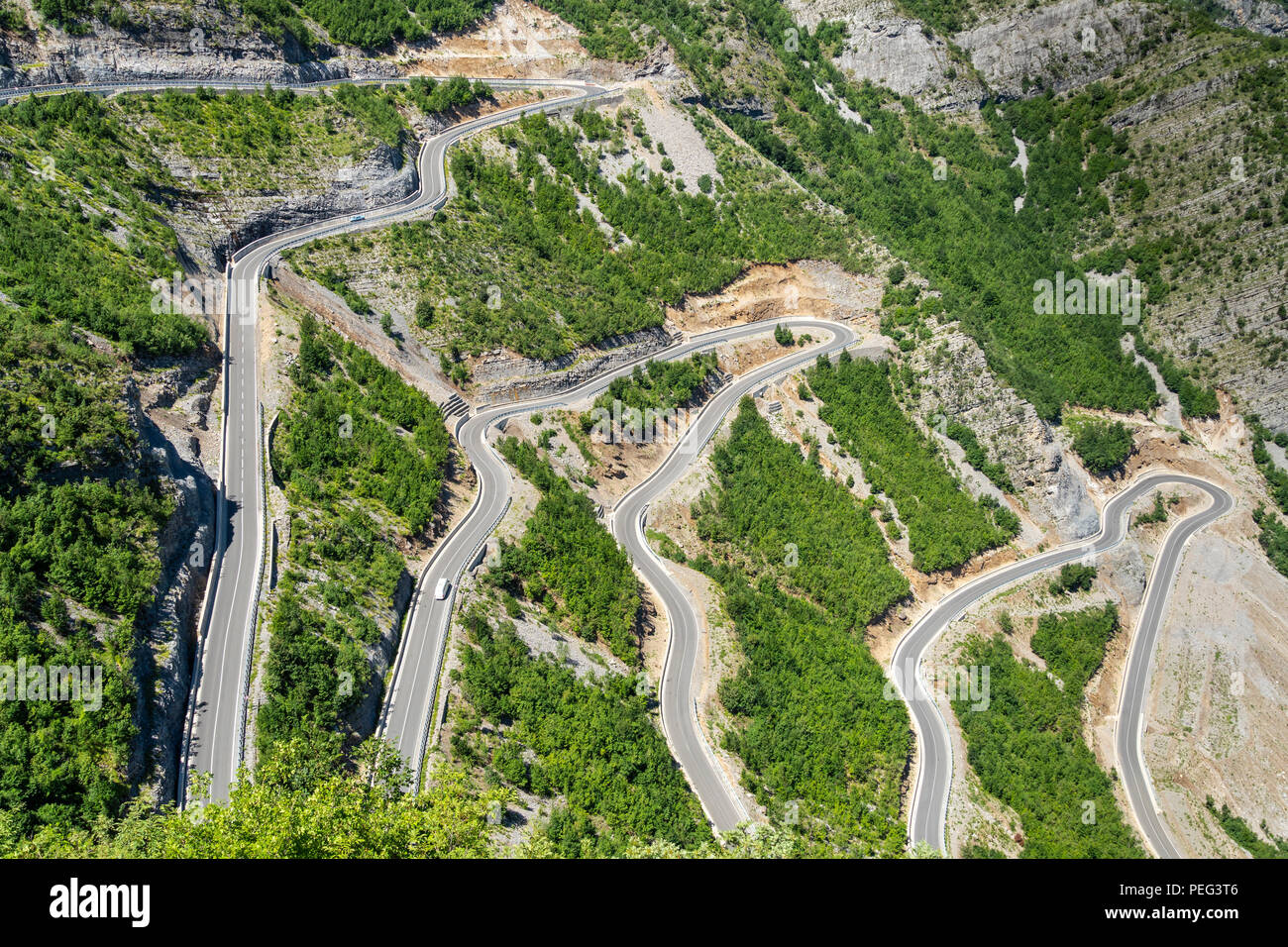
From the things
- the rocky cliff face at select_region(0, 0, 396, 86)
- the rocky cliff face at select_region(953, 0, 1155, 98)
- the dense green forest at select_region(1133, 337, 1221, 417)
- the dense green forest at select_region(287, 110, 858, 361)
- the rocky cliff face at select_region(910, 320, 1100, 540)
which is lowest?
the rocky cliff face at select_region(910, 320, 1100, 540)

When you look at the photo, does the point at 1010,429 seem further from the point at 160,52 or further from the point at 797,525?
the point at 160,52

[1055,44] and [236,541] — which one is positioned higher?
[1055,44]

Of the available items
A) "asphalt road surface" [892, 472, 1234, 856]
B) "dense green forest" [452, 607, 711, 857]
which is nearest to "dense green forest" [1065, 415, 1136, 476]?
"asphalt road surface" [892, 472, 1234, 856]

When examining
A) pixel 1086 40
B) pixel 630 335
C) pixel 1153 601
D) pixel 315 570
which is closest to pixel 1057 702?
pixel 1153 601

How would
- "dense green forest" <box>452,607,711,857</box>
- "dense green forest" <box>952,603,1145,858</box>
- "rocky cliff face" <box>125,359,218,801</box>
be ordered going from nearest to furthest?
"rocky cliff face" <box>125,359,218,801</box> → "dense green forest" <box>452,607,711,857</box> → "dense green forest" <box>952,603,1145,858</box>

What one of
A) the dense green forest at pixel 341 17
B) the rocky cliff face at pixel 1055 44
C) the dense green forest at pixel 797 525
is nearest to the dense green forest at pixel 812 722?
the dense green forest at pixel 797 525

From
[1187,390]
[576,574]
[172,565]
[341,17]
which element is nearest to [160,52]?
[341,17]

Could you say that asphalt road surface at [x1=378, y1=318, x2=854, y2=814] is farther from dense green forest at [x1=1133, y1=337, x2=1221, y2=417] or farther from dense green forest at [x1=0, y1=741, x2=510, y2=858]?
dense green forest at [x1=1133, y1=337, x2=1221, y2=417]
